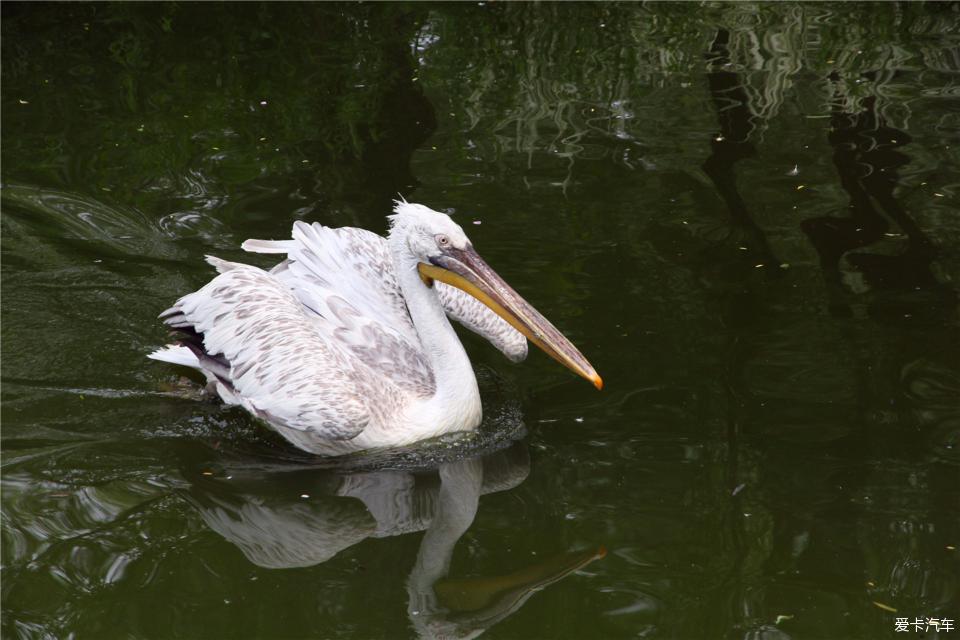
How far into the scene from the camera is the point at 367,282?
17.7ft

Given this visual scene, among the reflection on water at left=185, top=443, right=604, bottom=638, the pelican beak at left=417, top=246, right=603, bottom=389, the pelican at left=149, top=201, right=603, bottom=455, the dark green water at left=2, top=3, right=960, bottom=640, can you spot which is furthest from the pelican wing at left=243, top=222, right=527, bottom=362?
the reflection on water at left=185, top=443, right=604, bottom=638

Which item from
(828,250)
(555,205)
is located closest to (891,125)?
(828,250)

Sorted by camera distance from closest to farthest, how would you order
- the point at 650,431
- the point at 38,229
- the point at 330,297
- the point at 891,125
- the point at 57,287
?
1. the point at 650,431
2. the point at 330,297
3. the point at 57,287
4. the point at 38,229
5. the point at 891,125

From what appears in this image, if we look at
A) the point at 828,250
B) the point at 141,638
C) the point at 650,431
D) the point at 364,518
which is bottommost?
the point at 141,638

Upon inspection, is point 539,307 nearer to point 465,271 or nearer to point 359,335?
point 359,335

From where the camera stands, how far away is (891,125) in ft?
24.9

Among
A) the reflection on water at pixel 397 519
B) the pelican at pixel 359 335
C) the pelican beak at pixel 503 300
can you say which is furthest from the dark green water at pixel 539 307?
the pelican beak at pixel 503 300

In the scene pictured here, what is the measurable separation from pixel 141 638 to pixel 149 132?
4639 millimetres

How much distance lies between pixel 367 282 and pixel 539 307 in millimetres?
859

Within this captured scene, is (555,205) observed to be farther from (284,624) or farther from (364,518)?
(284,624)

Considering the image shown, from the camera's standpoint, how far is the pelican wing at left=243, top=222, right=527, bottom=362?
5312mm

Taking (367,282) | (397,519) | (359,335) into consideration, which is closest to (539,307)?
(367,282)

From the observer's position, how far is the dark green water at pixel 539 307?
4.00m

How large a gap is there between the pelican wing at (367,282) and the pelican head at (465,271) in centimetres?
59
